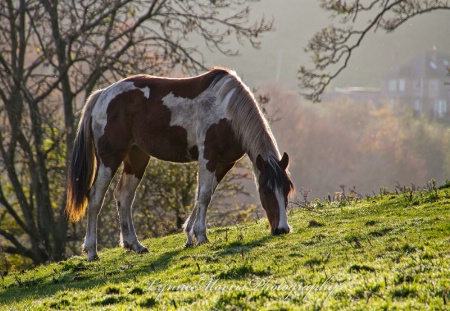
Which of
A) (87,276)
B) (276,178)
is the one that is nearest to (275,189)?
(276,178)

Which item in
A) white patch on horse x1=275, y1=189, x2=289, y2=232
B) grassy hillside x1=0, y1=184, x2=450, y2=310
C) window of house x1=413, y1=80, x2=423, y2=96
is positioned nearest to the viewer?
grassy hillside x1=0, y1=184, x2=450, y2=310

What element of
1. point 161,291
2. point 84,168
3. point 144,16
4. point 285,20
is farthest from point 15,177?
point 285,20

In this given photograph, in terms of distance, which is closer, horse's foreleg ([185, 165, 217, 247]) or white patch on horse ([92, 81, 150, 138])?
horse's foreleg ([185, 165, 217, 247])

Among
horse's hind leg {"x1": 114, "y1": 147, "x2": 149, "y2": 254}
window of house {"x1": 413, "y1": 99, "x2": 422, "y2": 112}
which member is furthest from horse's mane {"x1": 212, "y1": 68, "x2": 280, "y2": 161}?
window of house {"x1": 413, "y1": 99, "x2": 422, "y2": 112}

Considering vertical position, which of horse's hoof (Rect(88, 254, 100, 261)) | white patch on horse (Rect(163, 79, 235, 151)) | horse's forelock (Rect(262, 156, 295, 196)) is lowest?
horse's hoof (Rect(88, 254, 100, 261))

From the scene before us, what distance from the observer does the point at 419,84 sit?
111812mm

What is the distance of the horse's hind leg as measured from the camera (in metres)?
10.8

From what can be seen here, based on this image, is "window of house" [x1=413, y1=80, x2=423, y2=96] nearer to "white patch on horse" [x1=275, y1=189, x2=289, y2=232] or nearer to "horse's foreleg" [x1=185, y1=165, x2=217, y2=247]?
"horse's foreleg" [x1=185, y1=165, x2=217, y2=247]

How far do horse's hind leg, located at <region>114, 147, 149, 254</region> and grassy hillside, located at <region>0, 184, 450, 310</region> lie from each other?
0.30 m

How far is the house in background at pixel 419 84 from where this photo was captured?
348ft

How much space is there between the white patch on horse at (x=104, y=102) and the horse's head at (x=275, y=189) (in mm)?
2580

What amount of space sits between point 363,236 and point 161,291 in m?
3.25

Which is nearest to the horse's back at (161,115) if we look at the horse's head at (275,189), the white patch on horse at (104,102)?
the white patch on horse at (104,102)

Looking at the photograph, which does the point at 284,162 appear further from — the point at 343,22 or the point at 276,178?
the point at 343,22
